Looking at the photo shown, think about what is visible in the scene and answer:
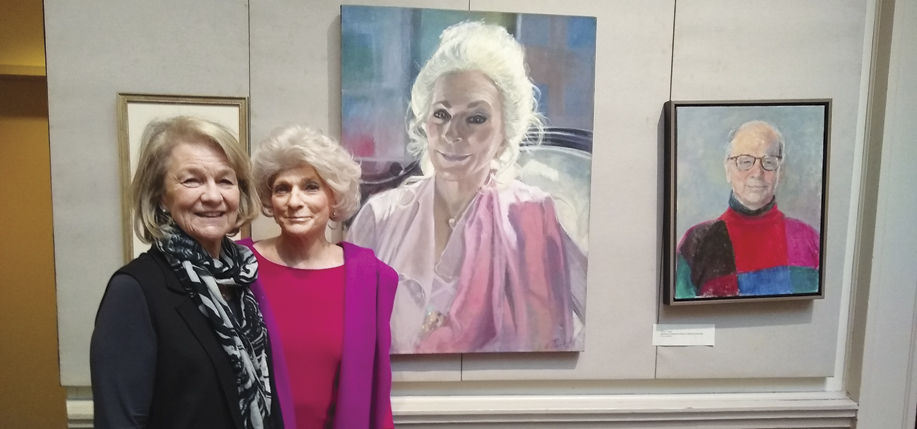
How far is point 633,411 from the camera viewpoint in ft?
5.16

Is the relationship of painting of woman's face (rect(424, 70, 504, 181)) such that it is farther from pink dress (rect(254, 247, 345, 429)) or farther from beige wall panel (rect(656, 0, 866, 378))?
beige wall panel (rect(656, 0, 866, 378))

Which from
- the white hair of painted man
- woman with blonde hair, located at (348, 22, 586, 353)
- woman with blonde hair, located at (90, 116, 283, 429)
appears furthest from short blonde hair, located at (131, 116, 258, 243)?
the white hair of painted man

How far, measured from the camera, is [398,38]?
137cm

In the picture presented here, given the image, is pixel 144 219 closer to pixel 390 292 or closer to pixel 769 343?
pixel 390 292

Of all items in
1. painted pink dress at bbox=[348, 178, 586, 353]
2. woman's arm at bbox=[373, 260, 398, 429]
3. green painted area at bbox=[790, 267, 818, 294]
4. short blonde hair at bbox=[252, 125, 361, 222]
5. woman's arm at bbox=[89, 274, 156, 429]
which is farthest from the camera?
green painted area at bbox=[790, 267, 818, 294]

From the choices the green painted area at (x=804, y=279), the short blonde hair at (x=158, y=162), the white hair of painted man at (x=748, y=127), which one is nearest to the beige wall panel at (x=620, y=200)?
the white hair of painted man at (x=748, y=127)

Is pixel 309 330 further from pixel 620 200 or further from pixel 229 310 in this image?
pixel 620 200

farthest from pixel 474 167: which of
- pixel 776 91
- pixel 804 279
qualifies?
pixel 804 279

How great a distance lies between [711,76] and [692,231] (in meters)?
0.52

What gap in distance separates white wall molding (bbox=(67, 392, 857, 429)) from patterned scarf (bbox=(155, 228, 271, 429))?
645mm

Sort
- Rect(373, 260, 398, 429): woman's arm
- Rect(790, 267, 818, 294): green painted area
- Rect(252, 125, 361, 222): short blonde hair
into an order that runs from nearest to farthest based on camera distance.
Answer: Rect(252, 125, 361, 222): short blonde hair
Rect(373, 260, 398, 429): woman's arm
Rect(790, 267, 818, 294): green painted area

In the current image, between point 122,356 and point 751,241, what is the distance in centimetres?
178

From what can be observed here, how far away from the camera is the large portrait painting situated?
1.38 metres

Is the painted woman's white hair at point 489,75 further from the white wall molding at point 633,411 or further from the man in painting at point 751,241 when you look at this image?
the white wall molding at point 633,411
